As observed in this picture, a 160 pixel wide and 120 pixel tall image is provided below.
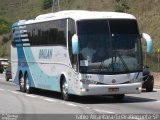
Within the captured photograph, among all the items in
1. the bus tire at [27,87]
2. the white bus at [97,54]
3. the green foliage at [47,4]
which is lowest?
the bus tire at [27,87]

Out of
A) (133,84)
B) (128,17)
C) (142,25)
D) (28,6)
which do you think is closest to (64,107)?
(133,84)

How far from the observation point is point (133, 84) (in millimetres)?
21531

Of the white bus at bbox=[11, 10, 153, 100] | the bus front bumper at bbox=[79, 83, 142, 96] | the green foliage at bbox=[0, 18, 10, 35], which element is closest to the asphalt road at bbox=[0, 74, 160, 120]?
the bus front bumper at bbox=[79, 83, 142, 96]

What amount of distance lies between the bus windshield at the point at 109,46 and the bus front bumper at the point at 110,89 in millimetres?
509

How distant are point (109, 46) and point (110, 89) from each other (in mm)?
1527

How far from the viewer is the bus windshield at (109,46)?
21172 millimetres

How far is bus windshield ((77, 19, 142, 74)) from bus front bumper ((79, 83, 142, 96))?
0.51m

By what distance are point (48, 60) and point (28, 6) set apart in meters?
93.2

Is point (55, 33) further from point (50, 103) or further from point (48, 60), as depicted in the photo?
point (50, 103)

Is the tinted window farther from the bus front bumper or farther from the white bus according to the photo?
the bus front bumper

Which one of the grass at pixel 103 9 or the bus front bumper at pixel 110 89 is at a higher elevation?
the grass at pixel 103 9

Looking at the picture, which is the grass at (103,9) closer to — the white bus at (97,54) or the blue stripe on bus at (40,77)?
the blue stripe on bus at (40,77)

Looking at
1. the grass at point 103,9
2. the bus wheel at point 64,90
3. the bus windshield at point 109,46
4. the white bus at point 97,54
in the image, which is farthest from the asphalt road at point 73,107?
the grass at point 103,9

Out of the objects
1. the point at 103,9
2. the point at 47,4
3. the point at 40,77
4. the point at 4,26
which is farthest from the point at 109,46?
the point at 4,26
